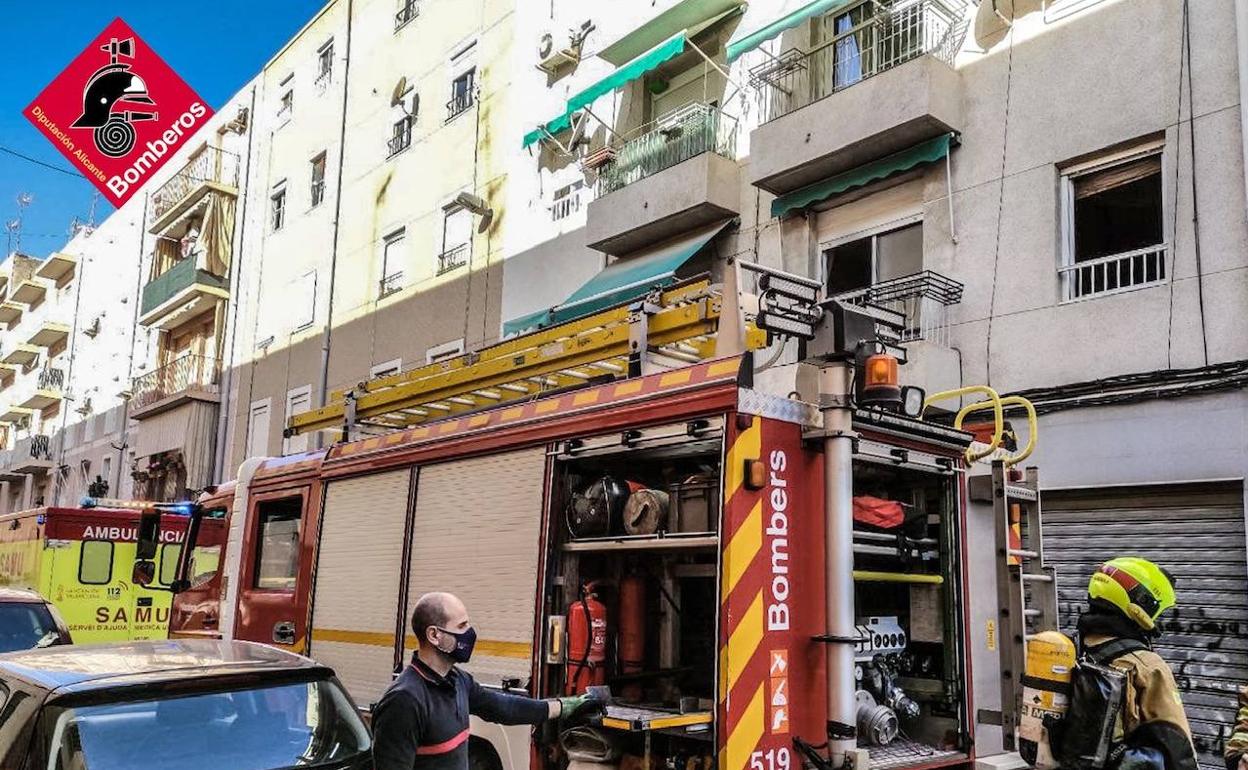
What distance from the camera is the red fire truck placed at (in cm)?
448

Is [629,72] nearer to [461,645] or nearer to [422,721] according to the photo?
[461,645]

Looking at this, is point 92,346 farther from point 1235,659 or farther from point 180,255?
point 1235,659

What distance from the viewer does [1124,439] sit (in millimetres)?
9133

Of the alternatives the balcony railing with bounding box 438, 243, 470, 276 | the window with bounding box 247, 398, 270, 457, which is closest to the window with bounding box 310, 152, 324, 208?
the window with bounding box 247, 398, 270, 457

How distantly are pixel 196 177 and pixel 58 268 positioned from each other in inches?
639

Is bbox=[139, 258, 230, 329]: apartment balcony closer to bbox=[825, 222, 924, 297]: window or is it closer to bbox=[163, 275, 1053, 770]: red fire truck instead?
bbox=[825, 222, 924, 297]: window

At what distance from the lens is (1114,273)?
9.63m

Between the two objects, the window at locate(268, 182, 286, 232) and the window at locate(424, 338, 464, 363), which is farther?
the window at locate(268, 182, 286, 232)

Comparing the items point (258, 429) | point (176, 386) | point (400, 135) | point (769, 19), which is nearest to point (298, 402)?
point (258, 429)

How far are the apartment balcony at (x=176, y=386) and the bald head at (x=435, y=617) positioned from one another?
931 inches

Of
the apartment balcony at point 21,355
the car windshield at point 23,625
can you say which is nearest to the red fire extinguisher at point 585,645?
the car windshield at point 23,625

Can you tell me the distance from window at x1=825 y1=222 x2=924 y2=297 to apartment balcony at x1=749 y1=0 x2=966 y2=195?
2.83 ft

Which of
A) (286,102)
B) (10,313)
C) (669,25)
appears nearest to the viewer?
(669,25)

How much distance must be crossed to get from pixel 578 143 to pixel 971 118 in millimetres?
6909
